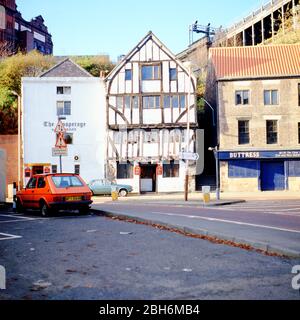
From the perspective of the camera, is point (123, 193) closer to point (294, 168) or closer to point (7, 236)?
point (294, 168)

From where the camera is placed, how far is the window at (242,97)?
34000mm

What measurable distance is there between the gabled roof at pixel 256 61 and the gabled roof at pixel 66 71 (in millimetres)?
12076

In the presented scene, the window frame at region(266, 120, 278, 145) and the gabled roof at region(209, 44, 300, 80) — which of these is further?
the gabled roof at region(209, 44, 300, 80)

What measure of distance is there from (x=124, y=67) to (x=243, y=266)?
30.7m

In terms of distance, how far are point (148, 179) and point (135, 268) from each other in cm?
2895

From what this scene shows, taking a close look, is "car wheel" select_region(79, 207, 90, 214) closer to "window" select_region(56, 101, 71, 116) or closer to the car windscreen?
the car windscreen

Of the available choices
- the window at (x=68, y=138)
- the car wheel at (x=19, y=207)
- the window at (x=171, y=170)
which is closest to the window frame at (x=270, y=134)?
the window at (x=171, y=170)

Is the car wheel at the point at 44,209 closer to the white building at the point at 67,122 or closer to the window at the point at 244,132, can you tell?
the white building at the point at 67,122

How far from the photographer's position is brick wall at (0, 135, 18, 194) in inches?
1415

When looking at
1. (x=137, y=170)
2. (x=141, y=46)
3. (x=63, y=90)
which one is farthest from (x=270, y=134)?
(x=63, y=90)

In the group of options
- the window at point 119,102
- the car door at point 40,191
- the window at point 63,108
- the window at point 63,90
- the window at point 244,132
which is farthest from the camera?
the window at point 63,90

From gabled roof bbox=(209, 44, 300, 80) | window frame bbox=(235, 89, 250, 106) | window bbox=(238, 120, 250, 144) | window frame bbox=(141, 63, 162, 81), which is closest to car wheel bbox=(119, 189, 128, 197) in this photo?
window frame bbox=(141, 63, 162, 81)

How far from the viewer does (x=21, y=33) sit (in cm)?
6097

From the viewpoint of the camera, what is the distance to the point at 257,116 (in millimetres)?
33750
